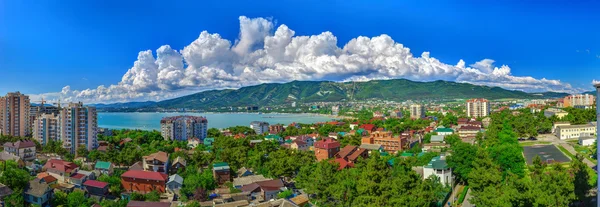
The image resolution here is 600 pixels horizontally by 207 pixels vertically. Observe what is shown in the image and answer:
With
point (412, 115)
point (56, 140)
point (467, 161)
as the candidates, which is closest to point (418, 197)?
point (467, 161)

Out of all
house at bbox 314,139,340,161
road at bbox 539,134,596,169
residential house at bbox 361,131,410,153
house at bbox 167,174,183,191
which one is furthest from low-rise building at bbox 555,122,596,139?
house at bbox 167,174,183,191

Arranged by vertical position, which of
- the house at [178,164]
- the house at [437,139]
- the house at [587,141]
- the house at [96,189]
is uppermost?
the house at [587,141]

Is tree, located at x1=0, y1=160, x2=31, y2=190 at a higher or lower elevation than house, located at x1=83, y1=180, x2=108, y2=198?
higher

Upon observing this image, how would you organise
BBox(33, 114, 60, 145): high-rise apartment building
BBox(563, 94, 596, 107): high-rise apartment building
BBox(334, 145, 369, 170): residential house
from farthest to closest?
BBox(563, 94, 596, 107): high-rise apartment building < BBox(33, 114, 60, 145): high-rise apartment building < BBox(334, 145, 369, 170): residential house

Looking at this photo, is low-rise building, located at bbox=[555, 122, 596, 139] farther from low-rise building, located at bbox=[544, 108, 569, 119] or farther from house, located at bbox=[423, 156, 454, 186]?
house, located at bbox=[423, 156, 454, 186]

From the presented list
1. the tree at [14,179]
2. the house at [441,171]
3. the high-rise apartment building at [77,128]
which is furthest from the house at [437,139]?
the tree at [14,179]

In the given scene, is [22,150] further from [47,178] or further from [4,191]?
[4,191]

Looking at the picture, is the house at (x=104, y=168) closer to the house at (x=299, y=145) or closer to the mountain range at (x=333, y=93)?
the house at (x=299, y=145)

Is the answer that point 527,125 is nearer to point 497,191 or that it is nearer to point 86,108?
point 497,191
